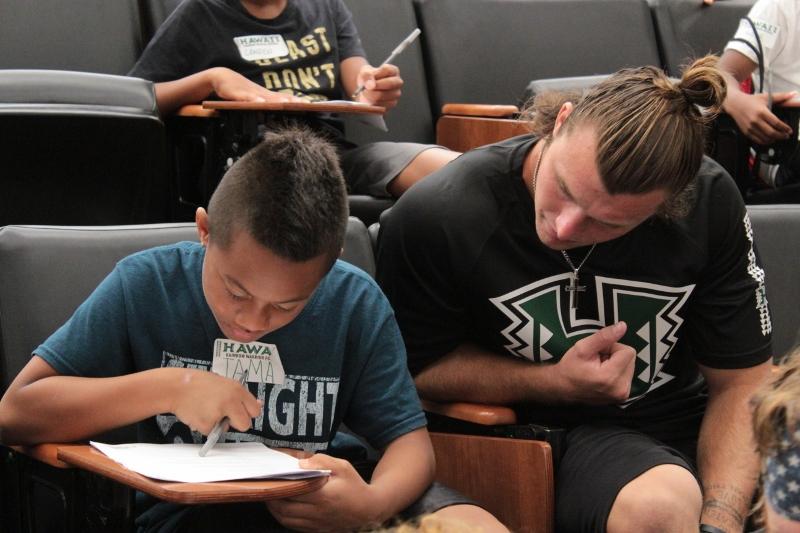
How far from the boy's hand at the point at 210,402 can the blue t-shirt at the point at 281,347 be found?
17 cm

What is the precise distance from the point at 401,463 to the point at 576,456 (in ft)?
1.17

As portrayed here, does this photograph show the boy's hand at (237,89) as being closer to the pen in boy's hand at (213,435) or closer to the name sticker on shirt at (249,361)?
the name sticker on shirt at (249,361)

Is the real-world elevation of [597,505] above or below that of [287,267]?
below

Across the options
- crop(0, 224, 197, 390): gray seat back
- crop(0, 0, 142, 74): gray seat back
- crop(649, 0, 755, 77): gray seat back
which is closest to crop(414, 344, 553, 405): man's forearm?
crop(0, 224, 197, 390): gray seat back

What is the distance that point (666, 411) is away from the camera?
193 cm

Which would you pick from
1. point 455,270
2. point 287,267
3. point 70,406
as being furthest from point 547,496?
point 70,406

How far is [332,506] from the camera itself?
141cm

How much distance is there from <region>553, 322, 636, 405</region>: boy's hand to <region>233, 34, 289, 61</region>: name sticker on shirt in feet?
5.15

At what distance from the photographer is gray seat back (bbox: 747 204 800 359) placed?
2.32 metres

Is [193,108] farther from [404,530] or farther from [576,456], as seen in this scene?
[404,530]

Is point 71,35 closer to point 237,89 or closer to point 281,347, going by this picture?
point 237,89

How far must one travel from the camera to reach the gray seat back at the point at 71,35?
2969 millimetres

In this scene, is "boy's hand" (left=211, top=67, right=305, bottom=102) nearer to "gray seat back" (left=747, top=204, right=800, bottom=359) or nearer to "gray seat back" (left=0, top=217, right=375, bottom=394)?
"gray seat back" (left=0, top=217, right=375, bottom=394)

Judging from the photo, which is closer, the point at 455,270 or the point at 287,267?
the point at 287,267
